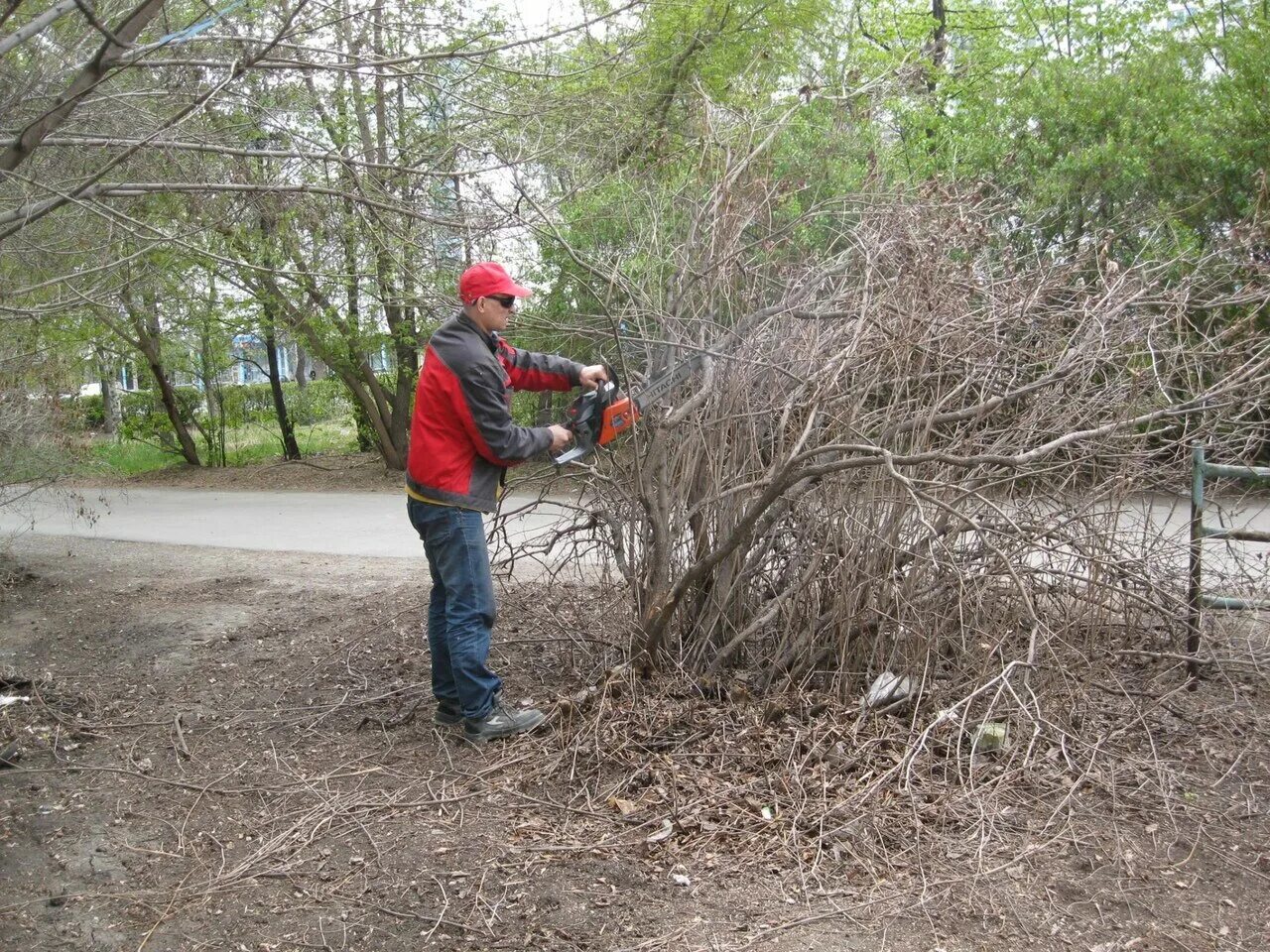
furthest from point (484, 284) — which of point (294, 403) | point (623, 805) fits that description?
point (294, 403)

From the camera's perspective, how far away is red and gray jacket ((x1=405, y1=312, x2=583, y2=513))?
459cm

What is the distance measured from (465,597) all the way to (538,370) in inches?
40.8

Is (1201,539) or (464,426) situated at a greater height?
(464,426)

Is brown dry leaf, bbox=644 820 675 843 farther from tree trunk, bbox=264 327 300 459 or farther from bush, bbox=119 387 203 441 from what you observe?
bush, bbox=119 387 203 441

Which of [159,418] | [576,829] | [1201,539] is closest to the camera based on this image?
[576,829]

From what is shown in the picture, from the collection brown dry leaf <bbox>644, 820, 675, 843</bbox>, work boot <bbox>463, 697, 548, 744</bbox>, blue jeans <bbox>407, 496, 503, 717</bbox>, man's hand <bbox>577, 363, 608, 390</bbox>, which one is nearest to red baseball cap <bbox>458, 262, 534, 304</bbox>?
man's hand <bbox>577, 363, 608, 390</bbox>

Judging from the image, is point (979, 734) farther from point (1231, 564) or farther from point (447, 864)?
point (1231, 564)

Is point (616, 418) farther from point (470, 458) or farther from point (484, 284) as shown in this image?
point (484, 284)

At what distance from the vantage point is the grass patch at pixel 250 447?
64.6 ft

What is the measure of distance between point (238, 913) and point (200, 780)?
3.95 ft

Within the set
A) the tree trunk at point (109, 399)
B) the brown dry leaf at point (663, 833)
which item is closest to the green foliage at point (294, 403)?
the tree trunk at point (109, 399)

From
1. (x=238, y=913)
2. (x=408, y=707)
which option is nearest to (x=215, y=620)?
(x=408, y=707)

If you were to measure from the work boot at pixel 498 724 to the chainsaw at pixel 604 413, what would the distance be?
1056mm

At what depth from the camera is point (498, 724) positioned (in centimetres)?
470
